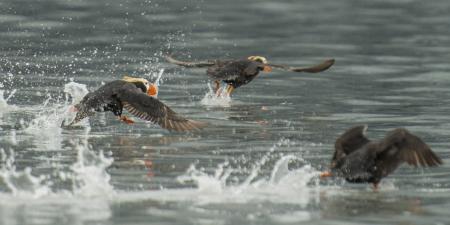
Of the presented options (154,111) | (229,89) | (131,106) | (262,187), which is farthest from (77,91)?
(262,187)

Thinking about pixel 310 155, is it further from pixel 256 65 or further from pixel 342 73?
pixel 342 73

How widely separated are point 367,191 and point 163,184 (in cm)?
210

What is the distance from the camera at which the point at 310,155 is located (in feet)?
51.7

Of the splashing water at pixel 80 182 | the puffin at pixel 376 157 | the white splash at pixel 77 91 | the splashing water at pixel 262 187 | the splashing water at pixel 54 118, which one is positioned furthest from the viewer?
the white splash at pixel 77 91

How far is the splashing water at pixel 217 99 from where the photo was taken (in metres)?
20.6

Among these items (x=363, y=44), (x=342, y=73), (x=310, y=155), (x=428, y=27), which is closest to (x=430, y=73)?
(x=342, y=73)

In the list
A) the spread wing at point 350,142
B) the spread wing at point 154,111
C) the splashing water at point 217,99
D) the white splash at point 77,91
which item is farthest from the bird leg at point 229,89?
the spread wing at point 350,142

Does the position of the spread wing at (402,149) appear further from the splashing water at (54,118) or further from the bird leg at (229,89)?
the bird leg at (229,89)

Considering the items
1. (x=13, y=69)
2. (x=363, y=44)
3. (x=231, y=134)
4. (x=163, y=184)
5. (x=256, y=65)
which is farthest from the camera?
(x=363, y=44)

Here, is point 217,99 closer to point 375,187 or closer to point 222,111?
point 222,111

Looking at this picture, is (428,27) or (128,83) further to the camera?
(428,27)

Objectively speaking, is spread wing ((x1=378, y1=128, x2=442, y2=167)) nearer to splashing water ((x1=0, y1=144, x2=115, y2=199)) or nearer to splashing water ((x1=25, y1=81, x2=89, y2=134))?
splashing water ((x1=0, y1=144, x2=115, y2=199))

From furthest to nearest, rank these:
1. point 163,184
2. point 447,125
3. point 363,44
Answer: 1. point 363,44
2. point 447,125
3. point 163,184

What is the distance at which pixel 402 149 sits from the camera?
13.4 metres
